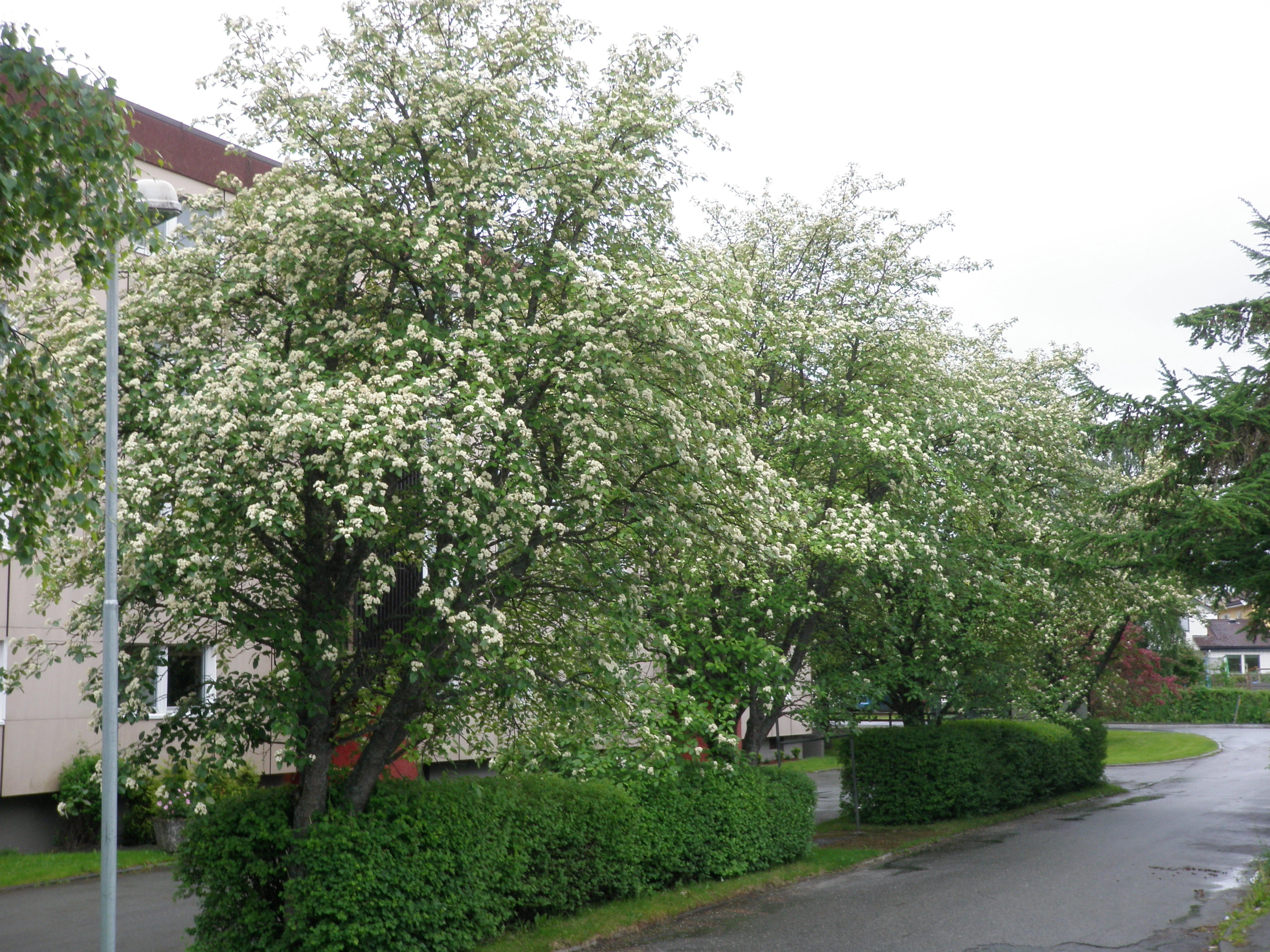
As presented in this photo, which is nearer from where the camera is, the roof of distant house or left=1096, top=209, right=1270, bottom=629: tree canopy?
left=1096, top=209, right=1270, bottom=629: tree canopy

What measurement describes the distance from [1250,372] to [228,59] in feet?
45.9

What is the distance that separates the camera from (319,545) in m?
9.93

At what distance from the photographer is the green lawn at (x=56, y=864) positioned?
1611cm

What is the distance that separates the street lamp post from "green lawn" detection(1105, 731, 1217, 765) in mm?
36493

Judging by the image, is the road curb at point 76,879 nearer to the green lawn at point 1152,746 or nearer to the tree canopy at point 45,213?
the tree canopy at point 45,213

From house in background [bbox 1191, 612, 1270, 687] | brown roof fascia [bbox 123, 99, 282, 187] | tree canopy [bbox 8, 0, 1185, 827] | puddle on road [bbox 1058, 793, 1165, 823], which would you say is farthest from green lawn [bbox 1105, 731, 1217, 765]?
house in background [bbox 1191, 612, 1270, 687]

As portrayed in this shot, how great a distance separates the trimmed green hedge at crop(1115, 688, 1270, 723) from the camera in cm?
5888

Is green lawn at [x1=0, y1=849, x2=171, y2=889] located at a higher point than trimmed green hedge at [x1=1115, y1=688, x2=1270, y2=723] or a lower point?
higher

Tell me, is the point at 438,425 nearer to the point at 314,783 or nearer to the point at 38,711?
the point at 314,783

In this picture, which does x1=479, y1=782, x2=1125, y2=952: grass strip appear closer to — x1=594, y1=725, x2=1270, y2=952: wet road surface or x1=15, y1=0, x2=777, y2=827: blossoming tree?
x1=594, y1=725, x2=1270, y2=952: wet road surface

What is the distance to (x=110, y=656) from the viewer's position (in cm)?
794

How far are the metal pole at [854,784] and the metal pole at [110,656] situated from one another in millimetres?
15181

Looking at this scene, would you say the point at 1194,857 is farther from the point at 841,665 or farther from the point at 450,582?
the point at 450,582

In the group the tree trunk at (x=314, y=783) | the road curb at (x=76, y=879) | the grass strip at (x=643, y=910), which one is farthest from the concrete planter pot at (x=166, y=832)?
the tree trunk at (x=314, y=783)
